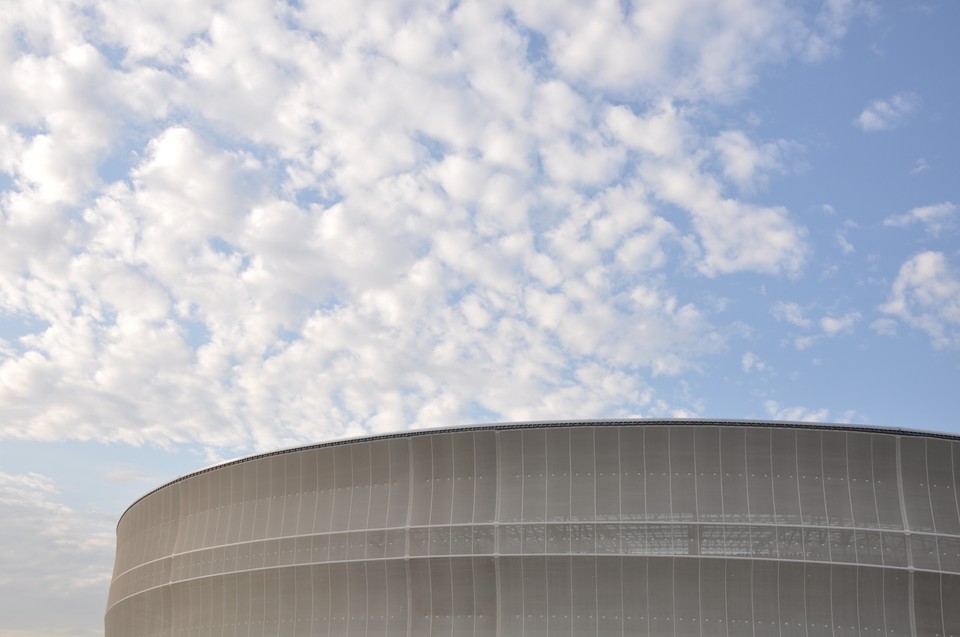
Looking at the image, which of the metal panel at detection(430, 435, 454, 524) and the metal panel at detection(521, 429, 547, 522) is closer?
the metal panel at detection(521, 429, 547, 522)

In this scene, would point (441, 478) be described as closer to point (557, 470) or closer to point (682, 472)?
point (557, 470)

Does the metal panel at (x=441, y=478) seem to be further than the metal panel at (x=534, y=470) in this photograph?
Yes

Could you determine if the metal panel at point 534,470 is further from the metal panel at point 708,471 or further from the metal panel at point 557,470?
the metal panel at point 708,471

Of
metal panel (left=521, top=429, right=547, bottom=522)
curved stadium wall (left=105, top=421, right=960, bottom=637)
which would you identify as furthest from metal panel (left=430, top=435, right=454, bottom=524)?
metal panel (left=521, top=429, right=547, bottom=522)

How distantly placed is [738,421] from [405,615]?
34.6ft

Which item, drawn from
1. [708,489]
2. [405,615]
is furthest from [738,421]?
[405,615]

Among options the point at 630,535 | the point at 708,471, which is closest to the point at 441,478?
the point at 630,535

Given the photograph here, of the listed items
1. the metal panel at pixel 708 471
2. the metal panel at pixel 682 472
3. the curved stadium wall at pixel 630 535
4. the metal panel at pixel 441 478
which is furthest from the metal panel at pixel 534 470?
the metal panel at pixel 708 471

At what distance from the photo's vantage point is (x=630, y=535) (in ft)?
72.9

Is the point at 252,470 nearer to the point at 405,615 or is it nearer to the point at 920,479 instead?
the point at 405,615

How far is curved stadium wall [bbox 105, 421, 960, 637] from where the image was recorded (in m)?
21.4

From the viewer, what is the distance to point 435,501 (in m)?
24.0

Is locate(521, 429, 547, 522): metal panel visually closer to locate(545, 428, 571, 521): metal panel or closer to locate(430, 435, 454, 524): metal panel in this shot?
locate(545, 428, 571, 521): metal panel

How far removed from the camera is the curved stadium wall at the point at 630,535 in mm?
21422
